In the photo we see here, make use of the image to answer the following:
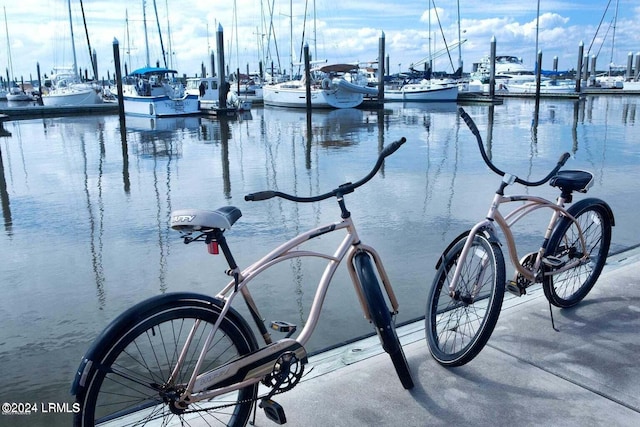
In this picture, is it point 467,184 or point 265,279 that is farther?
point 467,184

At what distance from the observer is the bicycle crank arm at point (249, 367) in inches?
88.1

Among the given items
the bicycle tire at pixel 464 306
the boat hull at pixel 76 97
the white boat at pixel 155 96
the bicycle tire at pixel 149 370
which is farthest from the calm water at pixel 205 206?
the boat hull at pixel 76 97

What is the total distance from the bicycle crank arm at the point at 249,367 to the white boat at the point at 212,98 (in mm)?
28389

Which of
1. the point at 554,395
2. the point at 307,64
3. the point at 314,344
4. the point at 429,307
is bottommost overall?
the point at 314,344

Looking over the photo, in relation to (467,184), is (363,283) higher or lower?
higher

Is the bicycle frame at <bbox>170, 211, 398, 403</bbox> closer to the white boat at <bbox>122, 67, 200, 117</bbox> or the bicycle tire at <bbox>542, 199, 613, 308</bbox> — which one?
the bicycle tire at <bbox>542, 199, 613, 308</bbox>

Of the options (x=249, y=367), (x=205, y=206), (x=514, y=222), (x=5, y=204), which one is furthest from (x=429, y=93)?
(x=249, y=367)

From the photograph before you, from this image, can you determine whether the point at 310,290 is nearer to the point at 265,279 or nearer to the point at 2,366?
the point at 265,279

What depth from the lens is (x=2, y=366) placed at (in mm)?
3723

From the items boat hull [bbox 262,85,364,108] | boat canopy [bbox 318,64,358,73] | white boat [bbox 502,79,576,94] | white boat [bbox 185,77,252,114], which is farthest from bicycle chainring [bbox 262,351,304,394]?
white boat [bbox 502,79,576,94]

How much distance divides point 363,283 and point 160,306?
101 centimetres

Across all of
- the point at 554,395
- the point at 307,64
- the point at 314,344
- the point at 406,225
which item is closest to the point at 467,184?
the point at 406,225

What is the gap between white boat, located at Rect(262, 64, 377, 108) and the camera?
3766 cm

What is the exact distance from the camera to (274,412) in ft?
7.75
